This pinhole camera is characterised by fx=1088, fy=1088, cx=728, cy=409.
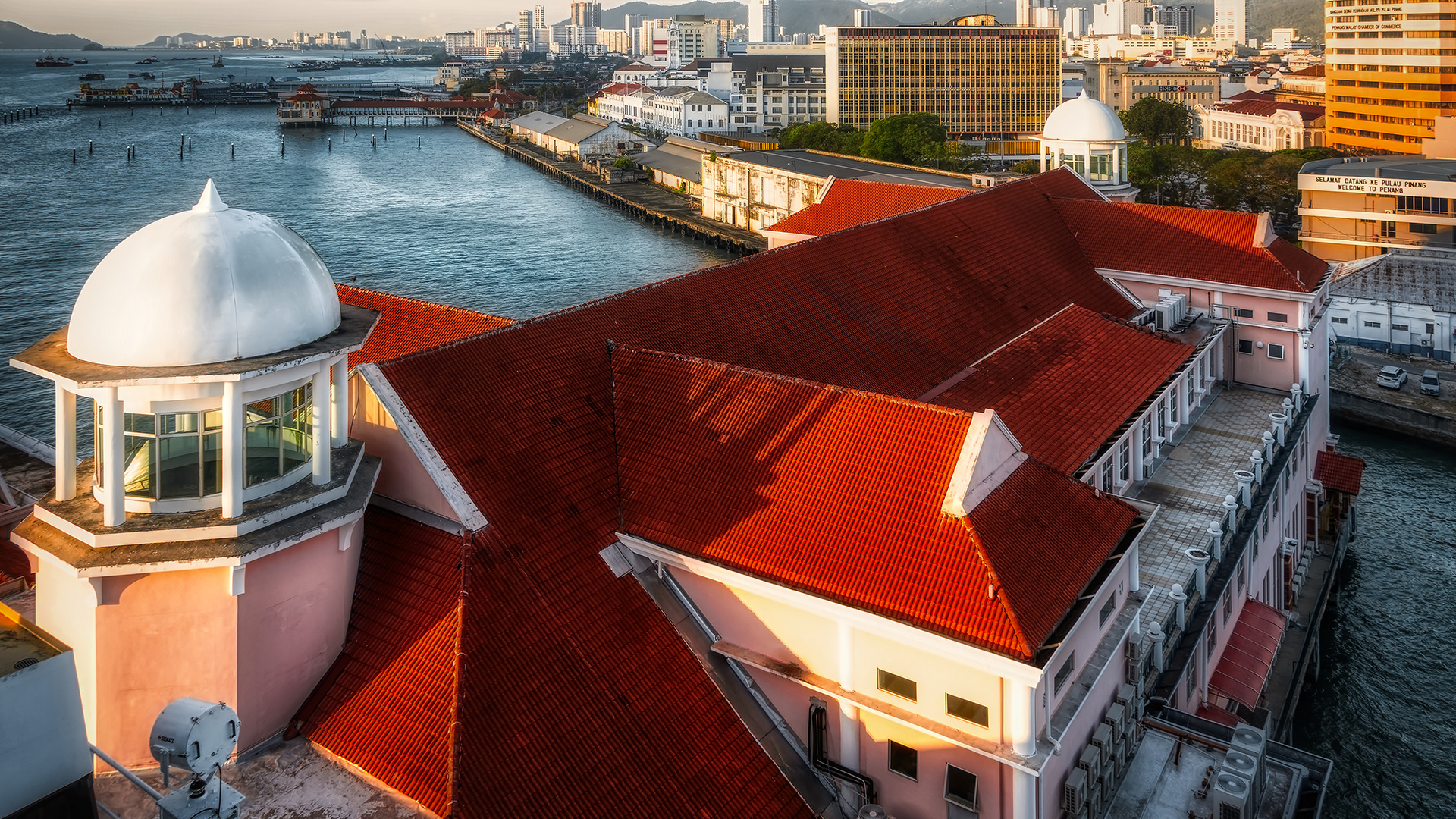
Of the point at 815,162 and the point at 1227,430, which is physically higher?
the point at 815,162

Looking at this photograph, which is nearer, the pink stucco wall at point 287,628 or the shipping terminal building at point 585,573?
the shipping terminal building at point 585,573

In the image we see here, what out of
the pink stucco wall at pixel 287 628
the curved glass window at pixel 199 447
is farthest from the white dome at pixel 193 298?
the pink stucco wall at pixel 287 628

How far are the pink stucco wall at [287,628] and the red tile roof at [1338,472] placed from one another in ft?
104

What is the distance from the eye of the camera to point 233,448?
14539 millimetres

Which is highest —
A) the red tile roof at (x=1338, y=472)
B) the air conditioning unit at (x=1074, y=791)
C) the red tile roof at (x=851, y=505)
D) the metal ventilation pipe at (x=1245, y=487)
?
the red tile roof at (x=851, y=505)

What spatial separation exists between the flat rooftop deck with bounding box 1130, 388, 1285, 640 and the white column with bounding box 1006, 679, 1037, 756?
745cm

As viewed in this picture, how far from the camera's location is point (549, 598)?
15.9 meters

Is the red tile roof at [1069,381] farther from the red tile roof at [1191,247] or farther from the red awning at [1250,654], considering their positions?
the red tile roof at [1191,247]

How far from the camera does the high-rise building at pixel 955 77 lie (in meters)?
133

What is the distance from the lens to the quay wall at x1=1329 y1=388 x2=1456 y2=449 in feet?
147

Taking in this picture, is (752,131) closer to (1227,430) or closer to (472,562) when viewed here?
(1227,430)

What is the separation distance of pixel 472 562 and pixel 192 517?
3.77m

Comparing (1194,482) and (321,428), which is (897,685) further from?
(1194,482)

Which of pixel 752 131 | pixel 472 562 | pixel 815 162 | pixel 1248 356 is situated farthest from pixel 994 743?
pixel 752 131
